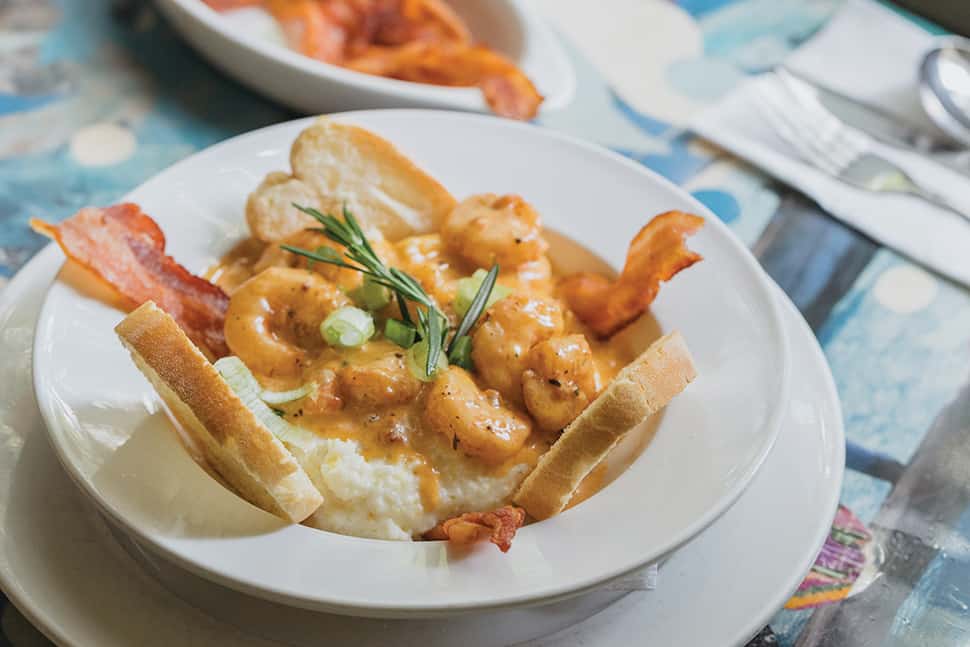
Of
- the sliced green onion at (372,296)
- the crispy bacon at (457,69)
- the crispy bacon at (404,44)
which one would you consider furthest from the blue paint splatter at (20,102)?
the sliced green onion at (372,296)

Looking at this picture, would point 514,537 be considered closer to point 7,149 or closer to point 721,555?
point 721,555

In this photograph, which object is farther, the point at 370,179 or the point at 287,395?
the point at 370,179

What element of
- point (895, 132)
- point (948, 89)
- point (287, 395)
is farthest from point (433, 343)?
point (948, 89)

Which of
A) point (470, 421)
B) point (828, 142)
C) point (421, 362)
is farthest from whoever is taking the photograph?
point (828, 142)

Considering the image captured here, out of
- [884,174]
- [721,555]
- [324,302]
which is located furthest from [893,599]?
[884,174]

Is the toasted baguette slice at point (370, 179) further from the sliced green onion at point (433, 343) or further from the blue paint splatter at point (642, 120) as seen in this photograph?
the blue paint splatter at point (642, 120)

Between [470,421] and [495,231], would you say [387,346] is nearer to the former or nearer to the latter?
[470,421]

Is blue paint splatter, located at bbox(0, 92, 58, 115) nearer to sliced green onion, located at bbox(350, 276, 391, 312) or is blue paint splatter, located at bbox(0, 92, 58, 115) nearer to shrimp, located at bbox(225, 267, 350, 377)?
shrimp, located at bbox(225, 267, 350, 377)
